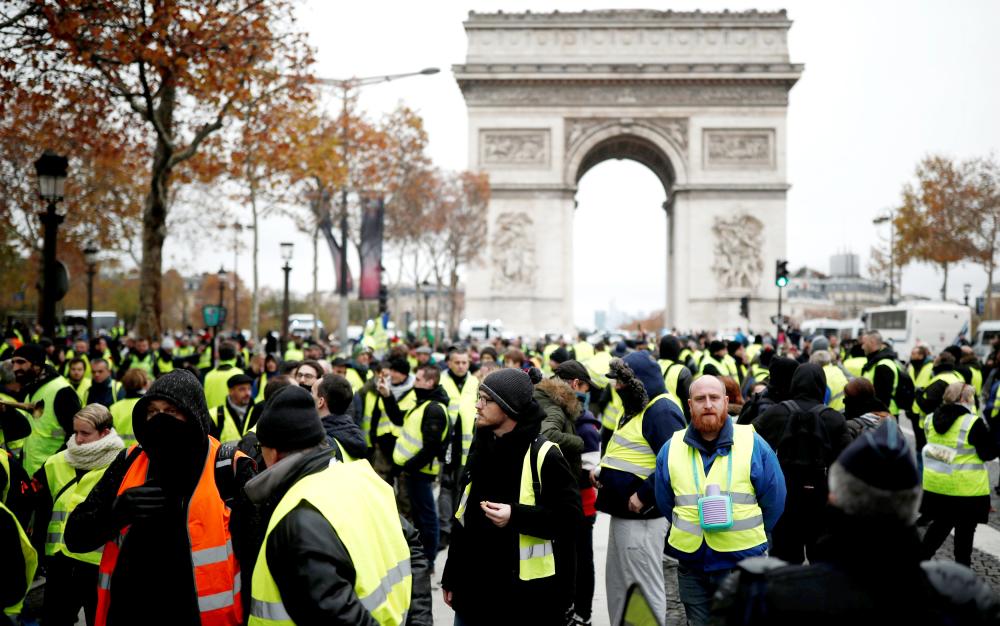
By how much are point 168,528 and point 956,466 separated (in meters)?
5.84

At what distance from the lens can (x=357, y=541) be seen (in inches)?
109

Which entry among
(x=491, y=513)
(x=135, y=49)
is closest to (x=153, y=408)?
(x=491, y=513)

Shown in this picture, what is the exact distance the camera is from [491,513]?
12.6ft

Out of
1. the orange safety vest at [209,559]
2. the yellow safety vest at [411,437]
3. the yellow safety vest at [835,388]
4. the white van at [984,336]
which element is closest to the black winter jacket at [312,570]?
the orange safety vest at [209,559]

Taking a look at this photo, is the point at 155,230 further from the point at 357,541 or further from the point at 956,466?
the point at 357,541

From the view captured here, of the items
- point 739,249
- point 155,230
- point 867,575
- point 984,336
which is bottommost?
point 984,336

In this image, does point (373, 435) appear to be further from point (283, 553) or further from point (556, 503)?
point (283, 553)

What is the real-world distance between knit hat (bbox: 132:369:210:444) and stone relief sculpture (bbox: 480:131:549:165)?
36.2m

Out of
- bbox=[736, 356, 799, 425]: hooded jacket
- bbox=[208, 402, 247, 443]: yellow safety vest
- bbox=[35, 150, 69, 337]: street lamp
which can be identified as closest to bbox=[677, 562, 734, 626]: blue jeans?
bbox=[736, 356, 799, 425]: hooded jacket

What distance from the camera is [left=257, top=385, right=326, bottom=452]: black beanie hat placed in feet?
9.77

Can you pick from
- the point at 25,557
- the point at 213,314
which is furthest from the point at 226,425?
the point at 213,314

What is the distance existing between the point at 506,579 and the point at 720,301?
118 feet

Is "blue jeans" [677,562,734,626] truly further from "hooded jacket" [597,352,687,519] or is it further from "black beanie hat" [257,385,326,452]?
"black beanie hat" [257,385,326,452]

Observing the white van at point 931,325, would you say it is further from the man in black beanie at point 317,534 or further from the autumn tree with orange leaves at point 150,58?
the man in black beanie at point 317,534
